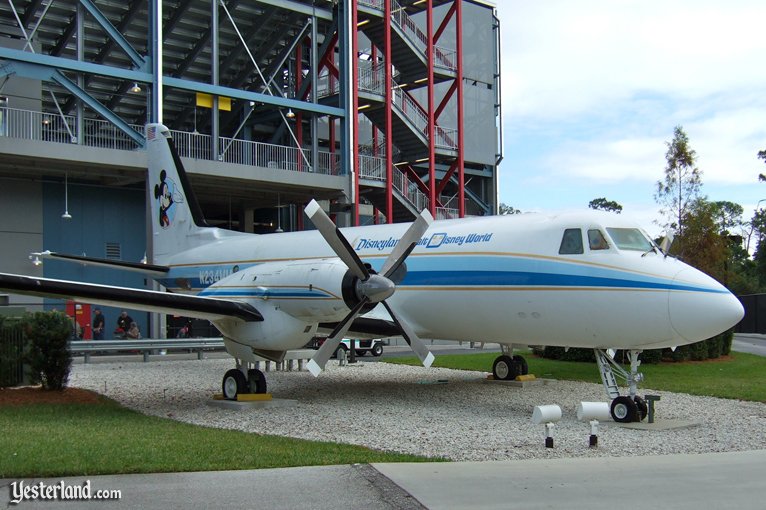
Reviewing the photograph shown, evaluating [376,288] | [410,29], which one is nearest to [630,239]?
[376,288]

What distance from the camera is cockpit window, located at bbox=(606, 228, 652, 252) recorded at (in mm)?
12984

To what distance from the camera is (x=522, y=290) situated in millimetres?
13578

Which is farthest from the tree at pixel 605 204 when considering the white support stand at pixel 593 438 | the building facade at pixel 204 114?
the white support stand at pixel 593 438

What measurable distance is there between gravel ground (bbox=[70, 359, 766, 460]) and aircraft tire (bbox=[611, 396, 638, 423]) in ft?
0.85

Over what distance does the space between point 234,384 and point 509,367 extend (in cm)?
655

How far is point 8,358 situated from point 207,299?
4699 mm

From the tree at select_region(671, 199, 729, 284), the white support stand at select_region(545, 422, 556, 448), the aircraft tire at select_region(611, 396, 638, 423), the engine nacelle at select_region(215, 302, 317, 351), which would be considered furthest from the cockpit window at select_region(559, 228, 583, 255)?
the tree at select_region(671, 199, 729, 284)

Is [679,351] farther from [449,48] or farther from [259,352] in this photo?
[449,48]

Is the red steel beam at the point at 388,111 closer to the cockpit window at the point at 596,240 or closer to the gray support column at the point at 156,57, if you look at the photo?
the gray support column at the point at 156,57

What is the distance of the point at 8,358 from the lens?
15305 millimetres

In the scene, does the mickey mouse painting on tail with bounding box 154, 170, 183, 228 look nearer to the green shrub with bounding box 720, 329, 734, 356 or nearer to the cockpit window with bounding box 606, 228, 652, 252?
the cockpit window with bounding box 606, 228, 652, 252

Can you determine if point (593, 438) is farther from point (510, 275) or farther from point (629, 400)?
point (510, 275)

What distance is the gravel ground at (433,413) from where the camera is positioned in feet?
33.7

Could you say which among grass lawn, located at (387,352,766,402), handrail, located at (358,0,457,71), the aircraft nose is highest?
handrail, located at (358,0,457,71)
